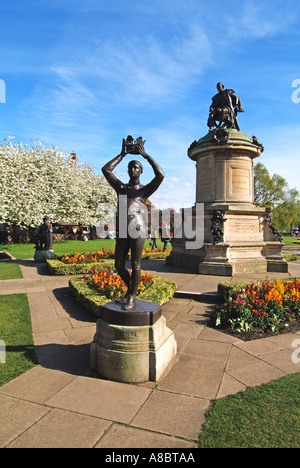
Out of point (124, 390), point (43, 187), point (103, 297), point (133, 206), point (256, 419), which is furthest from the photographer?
point (43, 187)

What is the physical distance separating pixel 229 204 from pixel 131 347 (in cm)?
875

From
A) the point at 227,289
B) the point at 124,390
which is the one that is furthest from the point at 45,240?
the point at 124,390

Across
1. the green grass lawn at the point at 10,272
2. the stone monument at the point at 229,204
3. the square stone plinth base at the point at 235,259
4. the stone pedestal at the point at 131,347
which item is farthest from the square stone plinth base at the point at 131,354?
the green grass lawn at the point at 10,272

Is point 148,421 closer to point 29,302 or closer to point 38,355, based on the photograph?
point 38,355

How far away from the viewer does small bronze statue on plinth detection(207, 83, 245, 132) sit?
12.2 m

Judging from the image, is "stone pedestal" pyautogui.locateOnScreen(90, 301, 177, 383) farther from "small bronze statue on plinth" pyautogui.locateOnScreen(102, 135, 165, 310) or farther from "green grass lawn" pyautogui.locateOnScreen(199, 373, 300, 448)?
"green grass lawn" pyautogui.locateOnScreen(199, 373, 300, 448)

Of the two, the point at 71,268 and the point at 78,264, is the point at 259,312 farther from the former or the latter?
the point at 78,264

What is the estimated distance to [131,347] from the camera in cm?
373

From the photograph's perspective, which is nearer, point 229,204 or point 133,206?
point 133,206

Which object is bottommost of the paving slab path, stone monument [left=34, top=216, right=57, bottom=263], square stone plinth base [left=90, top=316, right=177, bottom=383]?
the paving slab path

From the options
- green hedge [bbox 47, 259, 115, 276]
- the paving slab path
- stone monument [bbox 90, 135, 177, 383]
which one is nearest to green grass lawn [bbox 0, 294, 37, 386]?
the paving slab path

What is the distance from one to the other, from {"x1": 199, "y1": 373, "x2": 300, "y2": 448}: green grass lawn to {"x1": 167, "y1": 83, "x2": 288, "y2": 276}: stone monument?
728cm

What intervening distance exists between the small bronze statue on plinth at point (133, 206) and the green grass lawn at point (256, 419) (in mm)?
1682
